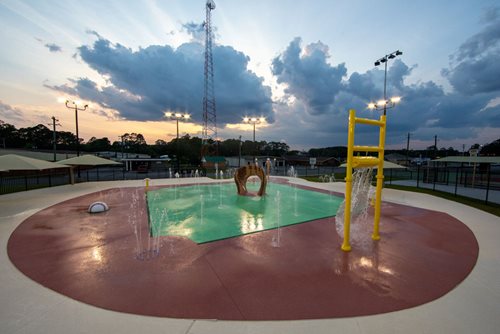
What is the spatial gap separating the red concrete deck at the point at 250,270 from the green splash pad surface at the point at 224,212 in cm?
71

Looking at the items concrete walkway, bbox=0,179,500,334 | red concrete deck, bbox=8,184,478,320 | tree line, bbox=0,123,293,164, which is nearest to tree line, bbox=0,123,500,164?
tree line, bbox=0,123,293,164

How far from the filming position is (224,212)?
9.89m

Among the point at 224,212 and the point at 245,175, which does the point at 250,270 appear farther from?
→ the point at 245,175

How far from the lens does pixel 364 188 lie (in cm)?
677

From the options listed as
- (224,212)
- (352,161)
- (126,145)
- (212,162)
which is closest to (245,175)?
(224,212)

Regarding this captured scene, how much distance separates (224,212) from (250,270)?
204 inches

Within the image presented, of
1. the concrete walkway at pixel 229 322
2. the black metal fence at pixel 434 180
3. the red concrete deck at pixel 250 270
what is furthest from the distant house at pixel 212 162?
the concrete walkway at pixel 229 322

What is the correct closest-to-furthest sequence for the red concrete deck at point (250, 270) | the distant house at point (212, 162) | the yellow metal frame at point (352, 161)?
the red concrete deck at point (250, 270) < the yellow metal frame at point (352, 161) < the distant house at point (212, 162)

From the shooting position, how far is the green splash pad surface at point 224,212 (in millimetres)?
7514

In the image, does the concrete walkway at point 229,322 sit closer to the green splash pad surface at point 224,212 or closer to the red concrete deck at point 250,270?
the red concrete deck at point 250,270

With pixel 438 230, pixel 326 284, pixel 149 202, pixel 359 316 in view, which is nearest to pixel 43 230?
pixel 149 202

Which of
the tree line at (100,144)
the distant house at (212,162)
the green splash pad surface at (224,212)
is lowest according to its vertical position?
the green splash pad surface at (224,212)

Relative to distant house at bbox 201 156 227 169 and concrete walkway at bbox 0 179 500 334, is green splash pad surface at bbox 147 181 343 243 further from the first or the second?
distant house at bbox 201 156 227 169

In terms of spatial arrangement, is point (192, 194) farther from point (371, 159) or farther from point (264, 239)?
point (371, 159)
